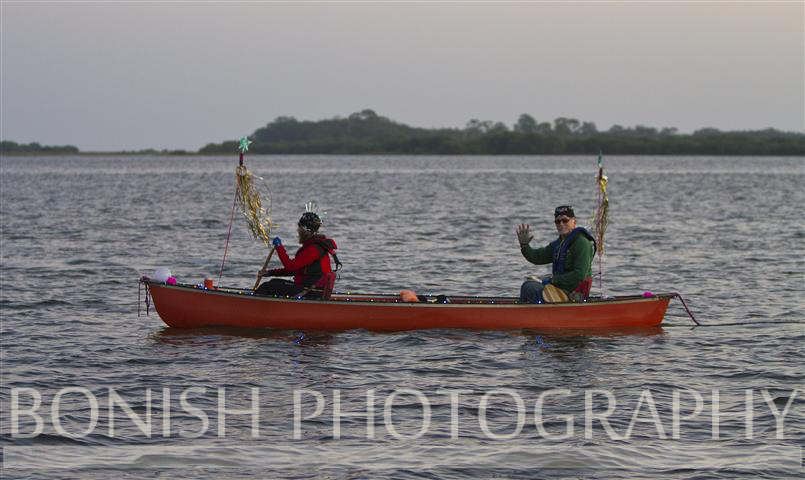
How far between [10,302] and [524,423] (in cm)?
1199

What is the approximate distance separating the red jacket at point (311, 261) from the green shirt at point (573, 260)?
116 inches

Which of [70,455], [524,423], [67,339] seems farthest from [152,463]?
[67,339]

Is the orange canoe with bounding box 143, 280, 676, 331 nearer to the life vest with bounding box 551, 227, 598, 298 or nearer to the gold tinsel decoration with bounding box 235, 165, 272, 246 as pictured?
the life vest with bounding box 551, 227, 598, 298

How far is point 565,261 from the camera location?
16359 mm

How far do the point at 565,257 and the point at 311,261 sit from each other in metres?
3.83

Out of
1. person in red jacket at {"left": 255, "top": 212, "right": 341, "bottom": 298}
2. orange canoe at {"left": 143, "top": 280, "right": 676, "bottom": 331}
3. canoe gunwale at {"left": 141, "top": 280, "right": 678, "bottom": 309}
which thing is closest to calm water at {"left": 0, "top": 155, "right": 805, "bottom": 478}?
orange canoe at {"left": 143, "top": 280, "right": 676, "bottom": 331}

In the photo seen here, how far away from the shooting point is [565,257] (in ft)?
53.6

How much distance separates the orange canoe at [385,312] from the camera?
54.0 ft

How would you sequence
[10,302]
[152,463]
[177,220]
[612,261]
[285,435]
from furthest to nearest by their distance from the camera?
[177,220] < [612,261] < [10,302] < [285,435] < [152,463]

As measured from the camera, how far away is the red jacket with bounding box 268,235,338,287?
16328mm

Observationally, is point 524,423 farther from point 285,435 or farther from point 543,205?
point 543,205

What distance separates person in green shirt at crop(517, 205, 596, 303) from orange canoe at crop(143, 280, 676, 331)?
0.86ft

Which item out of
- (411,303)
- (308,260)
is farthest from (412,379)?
(308,260)

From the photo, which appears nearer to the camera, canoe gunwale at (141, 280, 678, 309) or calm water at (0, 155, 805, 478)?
calm water at (0, 155, 805, 478)
